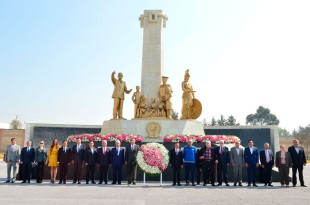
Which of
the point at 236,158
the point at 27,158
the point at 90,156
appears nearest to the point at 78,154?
the point at 90,156

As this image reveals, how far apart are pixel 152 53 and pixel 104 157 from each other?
854cm

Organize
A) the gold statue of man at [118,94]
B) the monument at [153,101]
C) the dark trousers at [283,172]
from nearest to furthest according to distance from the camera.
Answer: the dark trousers at [283,172]
the monument at [153,101]
the gold statue of man at [118,94]

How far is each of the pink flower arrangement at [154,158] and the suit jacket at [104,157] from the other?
1.25 m

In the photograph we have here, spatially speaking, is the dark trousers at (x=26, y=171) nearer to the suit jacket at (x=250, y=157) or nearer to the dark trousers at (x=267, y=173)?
the suit jacket at (x=250, y=157)

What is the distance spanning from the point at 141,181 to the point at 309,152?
43.4 meters

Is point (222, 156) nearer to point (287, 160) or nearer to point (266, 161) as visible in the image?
point (266, 161)

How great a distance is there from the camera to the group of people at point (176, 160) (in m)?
10.4

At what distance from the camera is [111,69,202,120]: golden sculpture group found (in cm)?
1675

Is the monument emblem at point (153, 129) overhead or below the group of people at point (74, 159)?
overhead

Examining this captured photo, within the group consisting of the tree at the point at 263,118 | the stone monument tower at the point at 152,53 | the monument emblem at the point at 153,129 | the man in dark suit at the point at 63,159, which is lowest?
the man in dark suit at the point at 63,159

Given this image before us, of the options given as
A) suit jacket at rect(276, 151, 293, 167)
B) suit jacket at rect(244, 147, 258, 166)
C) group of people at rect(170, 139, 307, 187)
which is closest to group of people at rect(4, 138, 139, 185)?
group of people at rect(170, 139, 307, 187)

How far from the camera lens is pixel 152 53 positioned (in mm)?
17734

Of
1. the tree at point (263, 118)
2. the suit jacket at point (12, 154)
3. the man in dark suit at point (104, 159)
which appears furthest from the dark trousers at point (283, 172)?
the tree at point (263, 118)

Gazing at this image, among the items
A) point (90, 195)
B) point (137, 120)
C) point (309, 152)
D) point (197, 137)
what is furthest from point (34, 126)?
point (309, 152)
